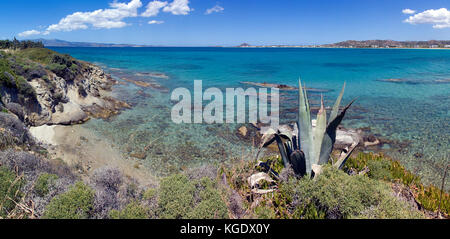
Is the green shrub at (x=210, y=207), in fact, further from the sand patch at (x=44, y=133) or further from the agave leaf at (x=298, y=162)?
the sand patch at (x=44, y=133)

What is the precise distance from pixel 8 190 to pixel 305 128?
533 centimetres

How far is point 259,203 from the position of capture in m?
4.52

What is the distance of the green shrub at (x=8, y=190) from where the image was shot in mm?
3687

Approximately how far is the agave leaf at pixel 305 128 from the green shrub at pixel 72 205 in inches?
169

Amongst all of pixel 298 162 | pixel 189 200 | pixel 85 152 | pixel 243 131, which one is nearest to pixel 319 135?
pixel 298 162

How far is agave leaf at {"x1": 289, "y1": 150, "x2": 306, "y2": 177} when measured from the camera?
4.73m

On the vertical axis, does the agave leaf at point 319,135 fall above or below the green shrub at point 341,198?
above

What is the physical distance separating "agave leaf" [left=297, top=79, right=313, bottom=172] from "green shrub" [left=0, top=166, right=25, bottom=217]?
5134 mm

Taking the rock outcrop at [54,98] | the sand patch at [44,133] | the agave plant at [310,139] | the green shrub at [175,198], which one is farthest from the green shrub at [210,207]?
the rock outcrop at [54,98]

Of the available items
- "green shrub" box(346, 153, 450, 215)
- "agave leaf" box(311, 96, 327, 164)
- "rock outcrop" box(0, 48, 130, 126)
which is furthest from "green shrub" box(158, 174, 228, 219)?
"rock outcrop" box(0, 48, 130, 126)

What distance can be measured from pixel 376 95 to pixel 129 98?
23.2 meters

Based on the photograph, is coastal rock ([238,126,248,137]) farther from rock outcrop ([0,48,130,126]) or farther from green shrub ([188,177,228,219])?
rock outcrop ([0,48,130,126])

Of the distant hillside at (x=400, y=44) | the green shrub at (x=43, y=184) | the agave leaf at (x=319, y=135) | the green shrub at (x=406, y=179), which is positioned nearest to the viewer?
the green shrub at (x=43, y=184)
